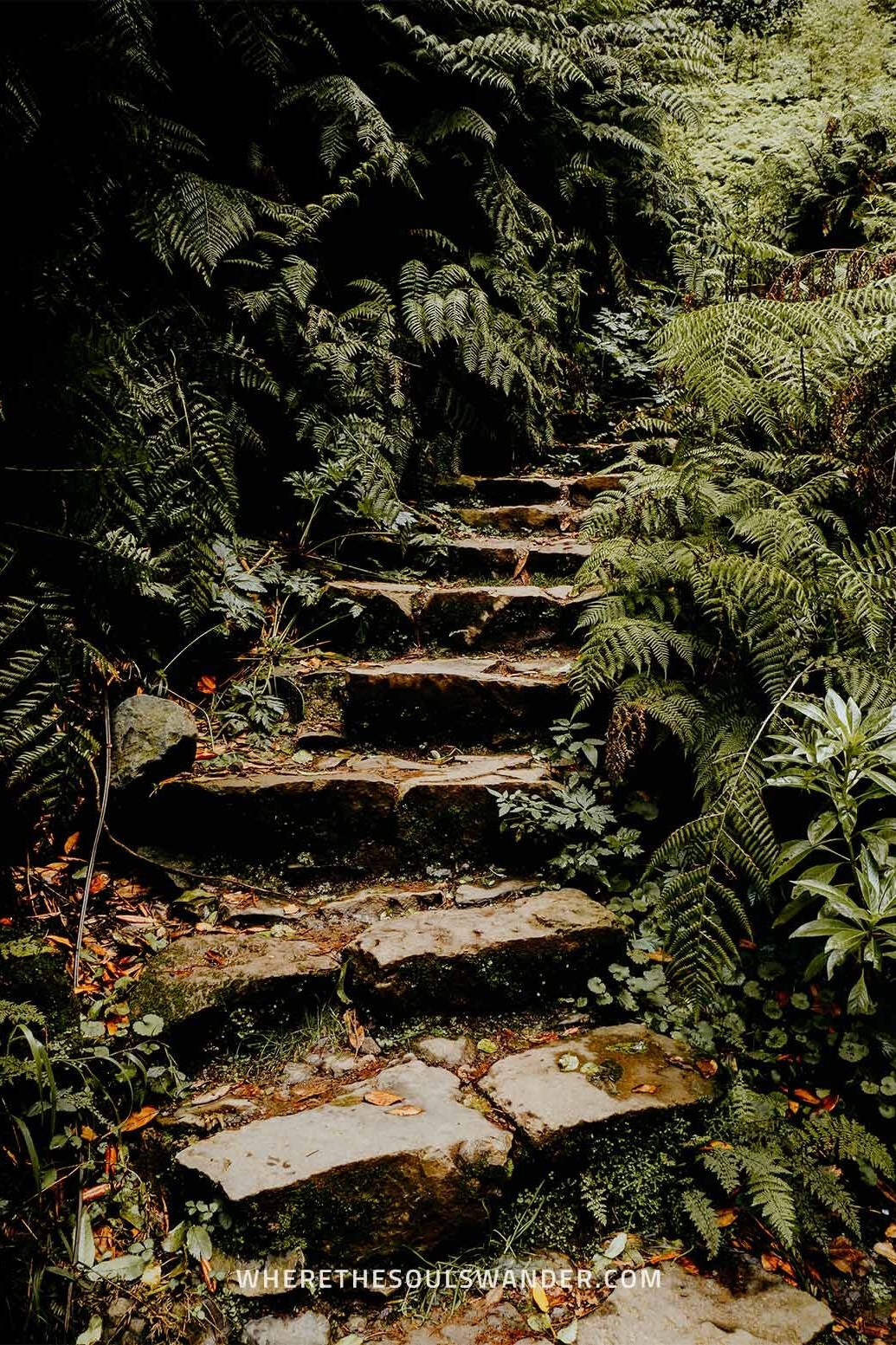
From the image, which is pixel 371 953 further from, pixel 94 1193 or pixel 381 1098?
pixel 94 1193

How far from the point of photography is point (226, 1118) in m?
1.94

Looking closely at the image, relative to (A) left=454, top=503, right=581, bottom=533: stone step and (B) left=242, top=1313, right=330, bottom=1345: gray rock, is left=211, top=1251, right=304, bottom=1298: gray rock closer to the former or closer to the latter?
(B) left=242, top=1313, right=330, bottom=1345: gray rock

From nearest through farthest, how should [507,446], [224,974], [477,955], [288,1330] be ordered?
1. [288,1330]
2. [224,974]
3. [477,955]
4. [507,446]

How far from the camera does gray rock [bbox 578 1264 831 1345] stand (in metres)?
1.62

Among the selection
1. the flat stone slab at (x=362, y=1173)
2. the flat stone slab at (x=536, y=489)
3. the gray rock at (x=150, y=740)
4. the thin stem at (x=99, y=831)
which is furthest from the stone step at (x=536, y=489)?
the flat stone slab at (x=362, y=1173)

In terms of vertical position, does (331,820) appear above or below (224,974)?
above

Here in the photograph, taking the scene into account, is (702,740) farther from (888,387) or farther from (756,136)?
(756,136)

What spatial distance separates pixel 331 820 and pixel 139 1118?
114 cm

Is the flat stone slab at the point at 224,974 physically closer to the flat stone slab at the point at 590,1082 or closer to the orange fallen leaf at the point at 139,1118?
the orange fallen leaf at the point at 139,1118

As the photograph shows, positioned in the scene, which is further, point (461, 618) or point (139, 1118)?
point (461, 618)

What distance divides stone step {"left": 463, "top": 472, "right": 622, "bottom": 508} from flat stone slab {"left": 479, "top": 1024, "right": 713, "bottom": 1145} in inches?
139

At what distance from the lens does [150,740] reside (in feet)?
8.64

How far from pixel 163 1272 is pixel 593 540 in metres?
3.66

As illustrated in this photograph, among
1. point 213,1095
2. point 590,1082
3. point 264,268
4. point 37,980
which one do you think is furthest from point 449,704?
point 264,268
